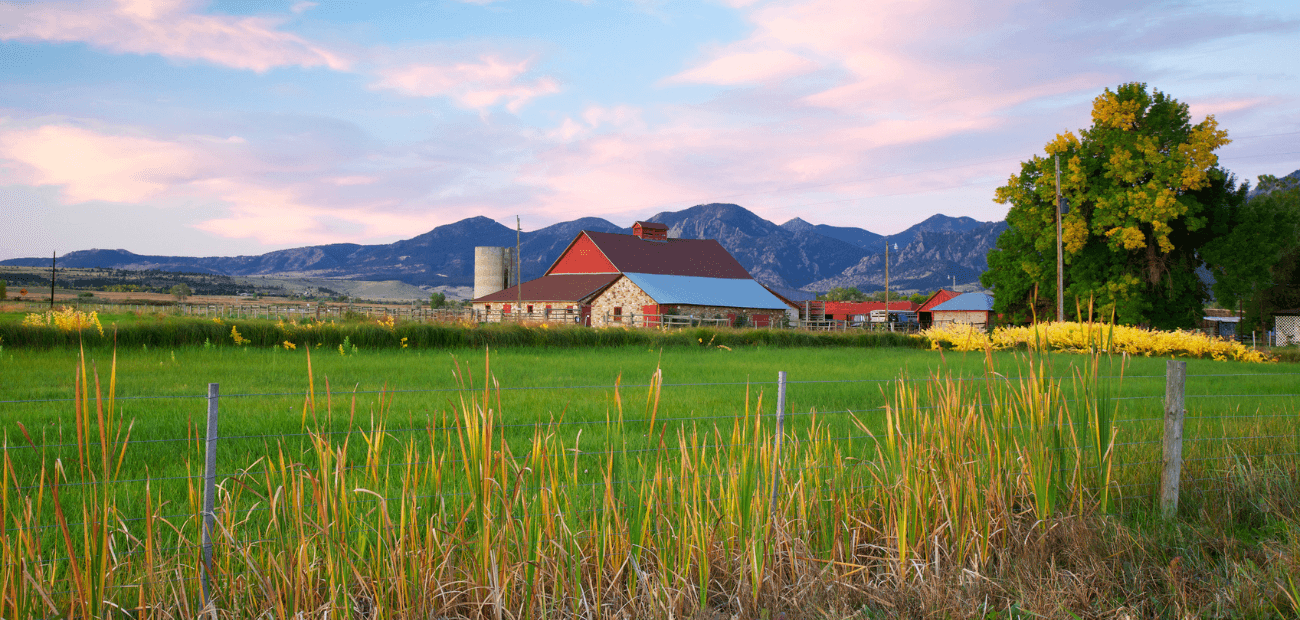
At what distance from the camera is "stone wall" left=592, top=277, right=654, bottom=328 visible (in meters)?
35.5

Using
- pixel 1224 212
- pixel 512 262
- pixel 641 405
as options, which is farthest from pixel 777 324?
pixel 641 405

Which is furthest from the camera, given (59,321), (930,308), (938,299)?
(938,299)

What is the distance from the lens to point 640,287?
3525 centimetres

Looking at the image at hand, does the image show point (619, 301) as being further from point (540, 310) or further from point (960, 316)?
point (960, 316)

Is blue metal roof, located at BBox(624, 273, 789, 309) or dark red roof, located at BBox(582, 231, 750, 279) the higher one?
dark red roof, located at BBox(582, 231, 750, 279)

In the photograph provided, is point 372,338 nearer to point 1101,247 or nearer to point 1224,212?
point 1101,247

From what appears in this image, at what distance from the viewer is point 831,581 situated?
9.64ft

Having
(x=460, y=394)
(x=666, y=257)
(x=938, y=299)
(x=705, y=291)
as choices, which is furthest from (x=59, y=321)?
(x=938, y=299)

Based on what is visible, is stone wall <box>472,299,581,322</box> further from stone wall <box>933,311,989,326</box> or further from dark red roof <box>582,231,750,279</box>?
stone wall <box>933,311,989,326</box>

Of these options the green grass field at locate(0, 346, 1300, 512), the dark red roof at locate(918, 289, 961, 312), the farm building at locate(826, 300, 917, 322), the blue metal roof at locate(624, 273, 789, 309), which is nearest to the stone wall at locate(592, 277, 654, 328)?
the blue metal roof at locate(624, 273, 789, 309)

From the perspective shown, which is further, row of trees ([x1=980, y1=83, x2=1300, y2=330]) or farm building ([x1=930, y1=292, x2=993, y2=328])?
farm building ([x1=930, y1=292, x2=993, y2=328])

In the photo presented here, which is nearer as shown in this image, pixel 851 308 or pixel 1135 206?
pixel 1135 206

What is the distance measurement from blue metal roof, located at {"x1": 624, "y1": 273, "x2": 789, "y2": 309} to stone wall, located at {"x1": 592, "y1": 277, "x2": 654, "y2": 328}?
405mm

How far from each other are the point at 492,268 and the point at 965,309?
3378cm
